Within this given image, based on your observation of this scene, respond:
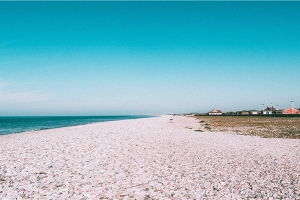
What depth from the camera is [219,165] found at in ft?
38.2

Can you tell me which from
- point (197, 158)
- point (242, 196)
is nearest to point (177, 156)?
point (197, 158)

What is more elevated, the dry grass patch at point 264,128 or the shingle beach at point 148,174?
the shingle beach at point 148,174

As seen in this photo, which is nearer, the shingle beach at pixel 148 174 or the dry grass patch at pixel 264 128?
the shingle beach at pixel 148 174

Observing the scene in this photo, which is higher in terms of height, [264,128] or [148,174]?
[148,174]

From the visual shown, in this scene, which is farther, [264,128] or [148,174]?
[264,128]

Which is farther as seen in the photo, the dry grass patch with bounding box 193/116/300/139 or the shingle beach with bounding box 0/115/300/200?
the dry grass patch with bounding box 193/116/300/139

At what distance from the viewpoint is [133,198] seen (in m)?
7.38

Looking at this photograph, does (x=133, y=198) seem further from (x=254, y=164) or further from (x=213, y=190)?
(x=254, y=164)

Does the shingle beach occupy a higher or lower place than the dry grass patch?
higher

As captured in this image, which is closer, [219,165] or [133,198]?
[133,198]

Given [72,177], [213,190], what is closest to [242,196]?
[213,190]

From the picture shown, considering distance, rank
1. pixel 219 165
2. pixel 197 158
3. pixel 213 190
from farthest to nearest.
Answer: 1. pixel 197 158
2. pixel 219 165
3. pixel 213 190

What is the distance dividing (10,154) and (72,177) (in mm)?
7619

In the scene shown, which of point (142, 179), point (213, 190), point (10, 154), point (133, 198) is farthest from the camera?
point (10, 154)
